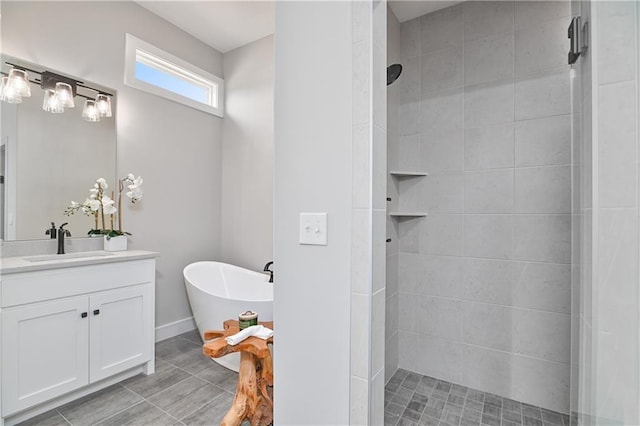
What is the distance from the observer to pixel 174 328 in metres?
2.91

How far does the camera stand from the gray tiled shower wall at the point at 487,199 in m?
1.87

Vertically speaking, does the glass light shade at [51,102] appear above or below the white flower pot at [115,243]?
above

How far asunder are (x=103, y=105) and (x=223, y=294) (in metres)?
1.94

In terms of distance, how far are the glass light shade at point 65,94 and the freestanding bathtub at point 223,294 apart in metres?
1.58

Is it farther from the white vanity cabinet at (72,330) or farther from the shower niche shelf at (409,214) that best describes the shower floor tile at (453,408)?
the white vanity cabinet at (72,330)

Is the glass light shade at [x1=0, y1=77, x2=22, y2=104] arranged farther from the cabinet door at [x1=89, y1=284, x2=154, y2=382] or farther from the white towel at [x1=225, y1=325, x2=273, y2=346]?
the white towel at [x1=225, y1=325, x2=273, y2=346]

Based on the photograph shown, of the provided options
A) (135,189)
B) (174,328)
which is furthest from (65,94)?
(174,328)

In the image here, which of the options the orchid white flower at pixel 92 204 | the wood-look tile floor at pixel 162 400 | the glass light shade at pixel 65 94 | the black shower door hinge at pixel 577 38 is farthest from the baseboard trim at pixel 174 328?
the black shower door hinge at pixel 577 38

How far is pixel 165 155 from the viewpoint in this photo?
290cm

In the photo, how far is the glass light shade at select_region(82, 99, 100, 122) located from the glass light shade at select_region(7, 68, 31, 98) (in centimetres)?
34

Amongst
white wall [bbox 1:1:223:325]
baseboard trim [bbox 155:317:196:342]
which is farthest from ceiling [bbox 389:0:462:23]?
baseboard trim [bbox 155:317:196:342]

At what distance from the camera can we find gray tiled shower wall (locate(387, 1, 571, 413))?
6.15 ft

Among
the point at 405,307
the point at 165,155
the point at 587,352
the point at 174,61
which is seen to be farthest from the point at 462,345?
the point at 174,61

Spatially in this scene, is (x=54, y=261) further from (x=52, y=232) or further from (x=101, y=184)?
(x=101, y=184)
